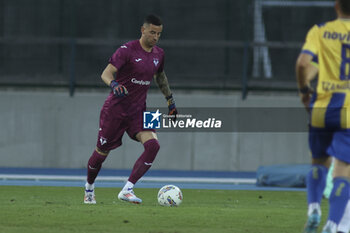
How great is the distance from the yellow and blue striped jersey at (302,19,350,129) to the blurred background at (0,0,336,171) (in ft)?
38.7

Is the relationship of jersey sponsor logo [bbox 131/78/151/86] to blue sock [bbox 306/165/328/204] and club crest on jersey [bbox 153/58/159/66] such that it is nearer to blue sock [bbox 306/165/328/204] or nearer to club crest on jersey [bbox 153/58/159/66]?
club crest on jersey [bbox 153/58/159/66]

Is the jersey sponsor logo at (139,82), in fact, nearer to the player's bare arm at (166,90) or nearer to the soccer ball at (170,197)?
the player's bare arm at (166,90)

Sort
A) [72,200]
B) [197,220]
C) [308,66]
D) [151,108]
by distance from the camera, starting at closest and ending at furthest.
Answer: [308,66], [197,220], [72,200], [151,108]

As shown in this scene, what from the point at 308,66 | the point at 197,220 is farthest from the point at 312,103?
the point at 197,220

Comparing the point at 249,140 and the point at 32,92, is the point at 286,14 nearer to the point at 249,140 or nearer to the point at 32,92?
the point at 249,140

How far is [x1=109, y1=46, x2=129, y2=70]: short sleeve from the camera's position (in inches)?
420

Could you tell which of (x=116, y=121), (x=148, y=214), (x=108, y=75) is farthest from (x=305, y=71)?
(x=116, y=121)

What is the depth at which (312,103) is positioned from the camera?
276 inches

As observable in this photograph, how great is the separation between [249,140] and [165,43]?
2885mm

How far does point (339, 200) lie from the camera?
675 centimetres

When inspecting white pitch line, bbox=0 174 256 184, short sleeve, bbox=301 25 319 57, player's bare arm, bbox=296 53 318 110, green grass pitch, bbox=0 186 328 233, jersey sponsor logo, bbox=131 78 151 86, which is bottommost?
white pitch line, bbox=0 174 256 184

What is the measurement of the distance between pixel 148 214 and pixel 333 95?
3.25 meters

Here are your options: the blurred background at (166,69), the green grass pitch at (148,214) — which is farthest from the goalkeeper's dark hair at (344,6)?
the blurred background at (166,69)

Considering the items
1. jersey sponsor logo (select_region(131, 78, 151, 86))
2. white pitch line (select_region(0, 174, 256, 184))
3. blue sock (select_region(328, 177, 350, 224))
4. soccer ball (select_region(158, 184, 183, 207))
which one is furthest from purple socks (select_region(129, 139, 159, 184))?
white pitch line (select_region(0, 174, 256, 184))
